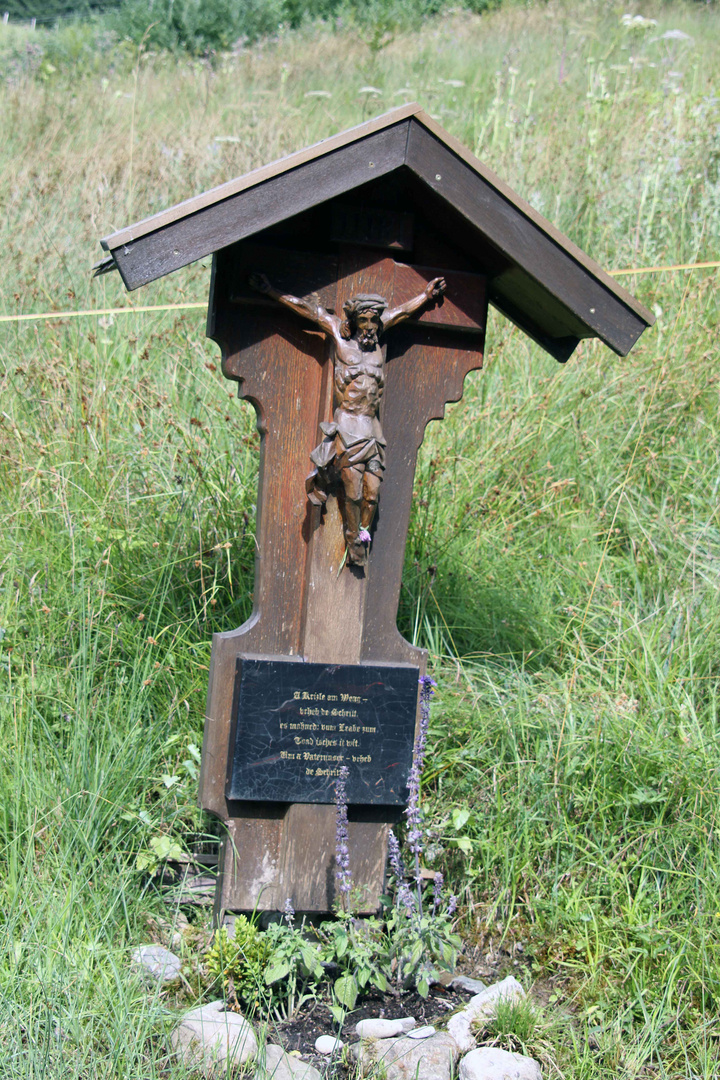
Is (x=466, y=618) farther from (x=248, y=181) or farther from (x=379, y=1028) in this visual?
(x=248, y=181)

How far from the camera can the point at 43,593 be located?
10.8 ft

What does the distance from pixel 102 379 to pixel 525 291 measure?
211 cm

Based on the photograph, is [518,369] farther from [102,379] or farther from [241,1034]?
[241,1034]

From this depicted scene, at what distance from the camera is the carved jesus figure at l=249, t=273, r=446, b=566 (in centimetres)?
233

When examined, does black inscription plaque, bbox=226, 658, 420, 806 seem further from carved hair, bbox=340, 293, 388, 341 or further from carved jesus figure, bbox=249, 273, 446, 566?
carved hair, bbox=340, 293, 388, 341

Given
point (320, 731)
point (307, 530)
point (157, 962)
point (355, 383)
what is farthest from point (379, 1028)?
point (355, 383)

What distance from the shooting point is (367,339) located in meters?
2.36

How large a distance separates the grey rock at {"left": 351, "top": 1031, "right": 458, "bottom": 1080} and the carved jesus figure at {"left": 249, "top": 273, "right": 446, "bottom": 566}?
1.27m

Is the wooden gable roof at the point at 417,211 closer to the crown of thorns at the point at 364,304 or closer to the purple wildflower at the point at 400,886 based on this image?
the crown of thorns at the point at 364,304

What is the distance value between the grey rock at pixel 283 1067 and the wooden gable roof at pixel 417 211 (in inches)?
72.7

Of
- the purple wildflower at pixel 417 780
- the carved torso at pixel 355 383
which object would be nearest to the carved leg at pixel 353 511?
the carved torso at pixel 355 383

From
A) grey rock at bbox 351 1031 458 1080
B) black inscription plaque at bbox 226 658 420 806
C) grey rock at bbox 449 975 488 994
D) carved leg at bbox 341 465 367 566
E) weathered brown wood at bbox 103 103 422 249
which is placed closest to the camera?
weathered brown wood at bbox 103 103 422 249

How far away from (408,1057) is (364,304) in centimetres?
187

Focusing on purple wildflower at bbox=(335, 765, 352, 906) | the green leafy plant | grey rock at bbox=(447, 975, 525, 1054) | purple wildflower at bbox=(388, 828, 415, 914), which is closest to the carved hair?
purple wildflower at bbox=(335, 765, 352, 906)
